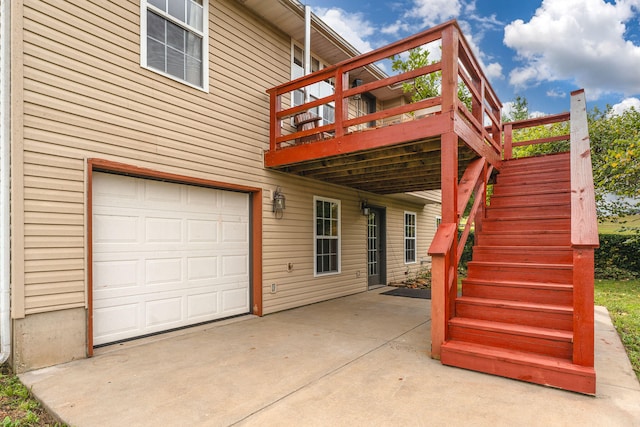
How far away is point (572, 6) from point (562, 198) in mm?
17986

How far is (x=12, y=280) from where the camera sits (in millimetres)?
3043

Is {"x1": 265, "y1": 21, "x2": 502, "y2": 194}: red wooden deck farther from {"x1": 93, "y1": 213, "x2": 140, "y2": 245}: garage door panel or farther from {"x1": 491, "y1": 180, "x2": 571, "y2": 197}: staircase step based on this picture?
{"x1": 93, "y1": 213, "x2": 140, "y2": 245}: garage door panel

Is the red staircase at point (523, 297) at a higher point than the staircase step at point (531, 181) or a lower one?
lower

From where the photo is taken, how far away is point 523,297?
3.45 metres

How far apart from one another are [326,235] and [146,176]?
A: 3738 millimetres

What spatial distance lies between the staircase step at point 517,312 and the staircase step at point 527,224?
4.13ft

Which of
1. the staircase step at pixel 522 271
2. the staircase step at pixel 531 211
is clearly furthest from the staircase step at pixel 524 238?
the staircase step at pixel 522 271

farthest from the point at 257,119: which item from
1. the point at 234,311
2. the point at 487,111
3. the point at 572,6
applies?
the point at 572,6

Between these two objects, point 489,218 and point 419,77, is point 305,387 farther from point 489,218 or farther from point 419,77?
point 419,77

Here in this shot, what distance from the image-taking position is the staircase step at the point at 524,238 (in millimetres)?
3934

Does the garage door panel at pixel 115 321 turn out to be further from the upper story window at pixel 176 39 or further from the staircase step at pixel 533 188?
the staircase step at pixel 533 188

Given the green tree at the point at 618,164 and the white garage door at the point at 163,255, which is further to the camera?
the green tree at the point at 618,164

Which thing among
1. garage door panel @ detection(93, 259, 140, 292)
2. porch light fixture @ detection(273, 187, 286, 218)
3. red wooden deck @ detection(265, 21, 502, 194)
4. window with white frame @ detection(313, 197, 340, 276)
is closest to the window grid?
window with white frame @ detection(313, 197, 340, 276)

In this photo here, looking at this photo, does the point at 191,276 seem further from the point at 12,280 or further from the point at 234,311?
the point at 12,280
